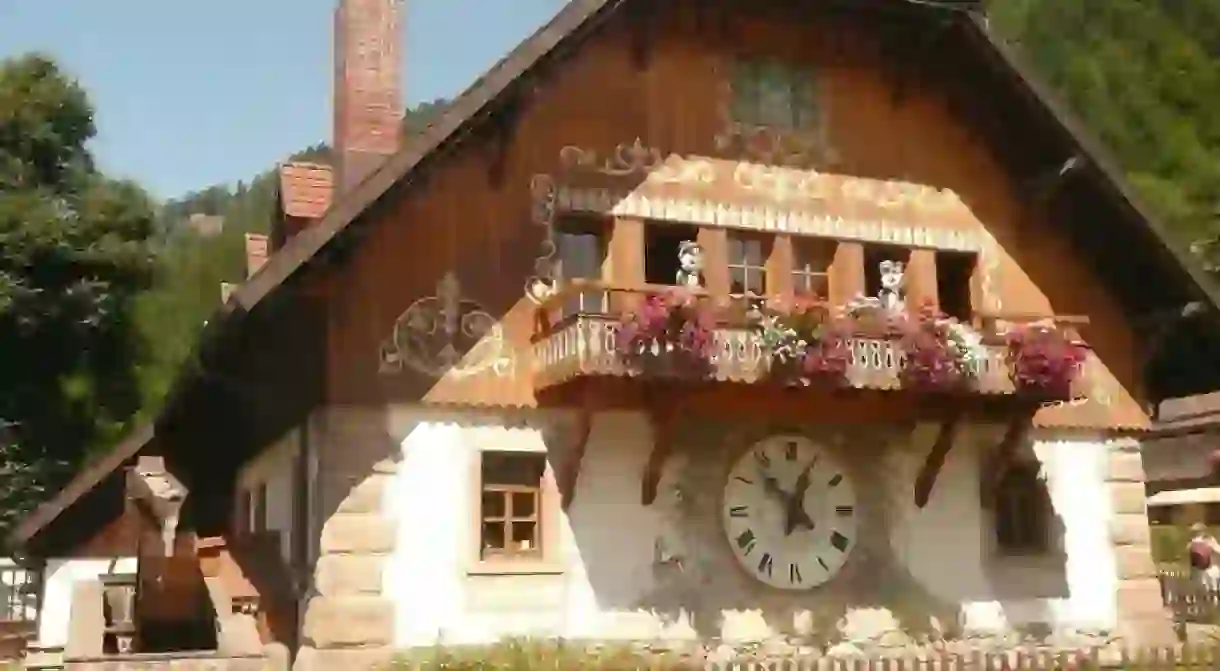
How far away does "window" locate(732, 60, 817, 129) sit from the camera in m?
16.6

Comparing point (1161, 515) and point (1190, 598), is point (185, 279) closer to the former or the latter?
point (1161, 515)

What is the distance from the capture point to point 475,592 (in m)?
14.2

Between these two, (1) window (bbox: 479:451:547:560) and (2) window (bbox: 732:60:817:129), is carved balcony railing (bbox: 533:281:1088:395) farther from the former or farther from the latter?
(2) window (bbox: 732:60:817:129)

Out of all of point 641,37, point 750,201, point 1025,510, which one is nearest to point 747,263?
point 750,201

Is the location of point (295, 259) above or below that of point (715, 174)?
below

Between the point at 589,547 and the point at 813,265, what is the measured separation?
4.55m

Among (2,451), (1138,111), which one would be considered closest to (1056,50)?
(1138,111)

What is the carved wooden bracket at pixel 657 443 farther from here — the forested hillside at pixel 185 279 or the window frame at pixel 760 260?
the forested hillside at pixel 185 279

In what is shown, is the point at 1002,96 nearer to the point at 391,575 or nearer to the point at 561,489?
the point at 561,489

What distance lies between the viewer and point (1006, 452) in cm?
1644

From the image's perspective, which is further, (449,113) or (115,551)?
(115,551)

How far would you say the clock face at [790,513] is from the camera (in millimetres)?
15336

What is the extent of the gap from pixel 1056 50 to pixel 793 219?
27407 millimetres

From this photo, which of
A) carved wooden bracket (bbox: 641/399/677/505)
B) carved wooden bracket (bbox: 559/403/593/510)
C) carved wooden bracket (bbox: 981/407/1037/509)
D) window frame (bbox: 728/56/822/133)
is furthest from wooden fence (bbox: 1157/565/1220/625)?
carved wooden bracket (bbox: 559/403/593/510)
